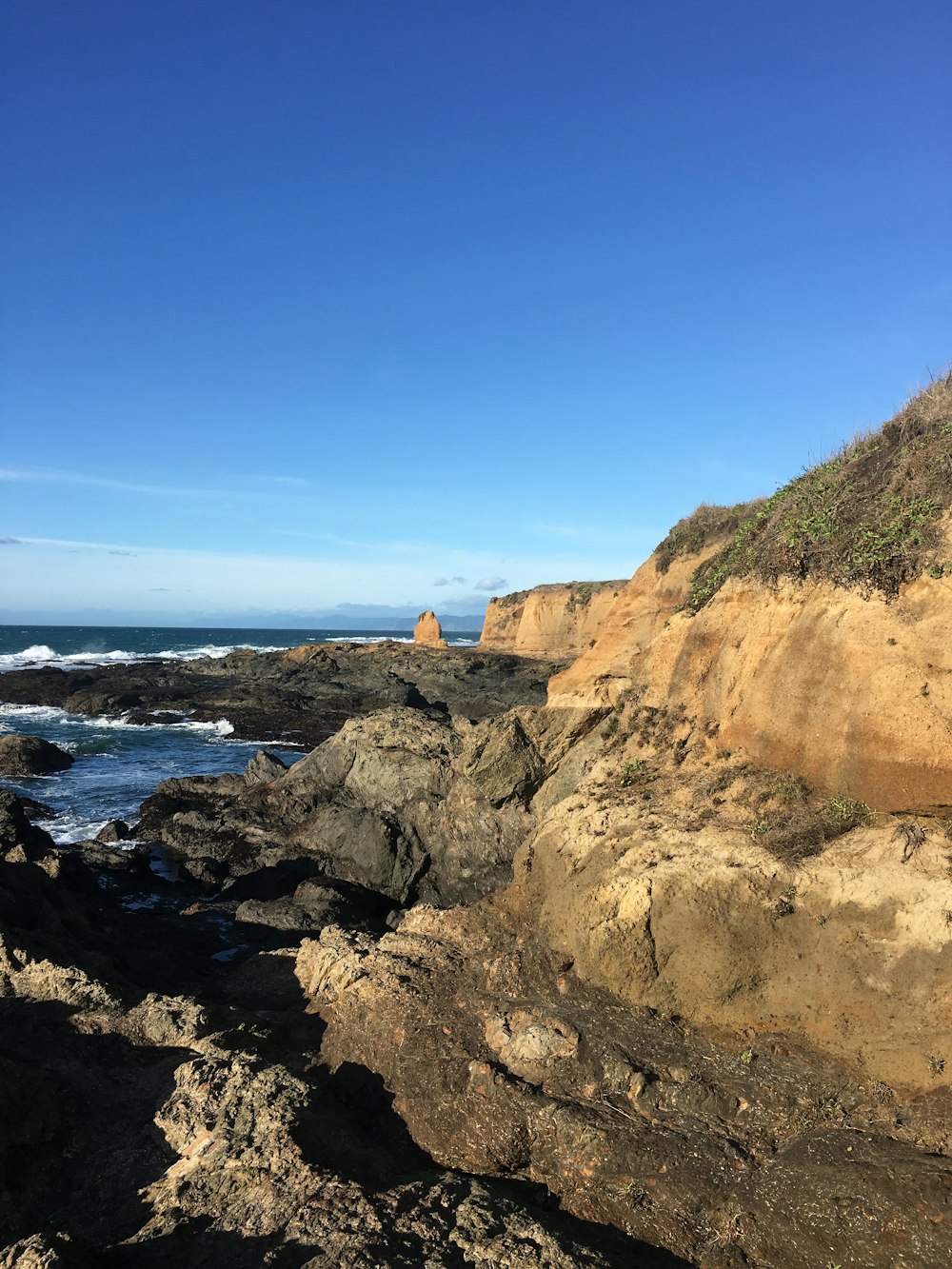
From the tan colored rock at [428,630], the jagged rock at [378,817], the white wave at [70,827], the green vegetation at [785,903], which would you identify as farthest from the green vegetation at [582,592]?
the green vegetation at [785,903]

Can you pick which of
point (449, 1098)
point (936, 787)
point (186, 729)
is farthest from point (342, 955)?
point (186, 729)

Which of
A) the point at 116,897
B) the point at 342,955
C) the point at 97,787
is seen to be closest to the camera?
the point at 342,955

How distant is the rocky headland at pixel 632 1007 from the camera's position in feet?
19.4

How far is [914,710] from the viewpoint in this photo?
8602 millimetres

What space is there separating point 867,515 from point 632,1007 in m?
6.82

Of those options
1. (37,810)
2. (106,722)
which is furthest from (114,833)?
(106,722)

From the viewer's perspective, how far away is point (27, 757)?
30641 millimetres

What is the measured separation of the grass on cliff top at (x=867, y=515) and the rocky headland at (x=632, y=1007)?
5 cm

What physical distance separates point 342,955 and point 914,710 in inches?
312

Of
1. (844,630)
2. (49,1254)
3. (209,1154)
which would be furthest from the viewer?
(844,630)

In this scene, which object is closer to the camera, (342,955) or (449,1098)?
(449,1098)

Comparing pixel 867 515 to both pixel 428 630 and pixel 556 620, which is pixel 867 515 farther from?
pixel 428 630

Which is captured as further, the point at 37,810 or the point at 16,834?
the point at 37,810

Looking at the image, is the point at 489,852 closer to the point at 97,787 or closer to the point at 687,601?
the point at 687,601
